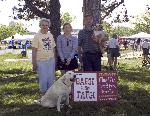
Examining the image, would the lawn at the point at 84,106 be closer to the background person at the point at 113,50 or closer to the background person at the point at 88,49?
the background person at the point at 88,49

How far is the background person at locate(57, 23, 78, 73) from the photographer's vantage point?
10914 mm

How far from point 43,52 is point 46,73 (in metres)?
0.46

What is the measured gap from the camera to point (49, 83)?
34.8 ft

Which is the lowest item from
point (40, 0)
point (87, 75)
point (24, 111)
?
point (24, 111)

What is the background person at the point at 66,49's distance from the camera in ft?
35.8

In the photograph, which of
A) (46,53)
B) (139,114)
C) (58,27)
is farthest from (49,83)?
(58,27)

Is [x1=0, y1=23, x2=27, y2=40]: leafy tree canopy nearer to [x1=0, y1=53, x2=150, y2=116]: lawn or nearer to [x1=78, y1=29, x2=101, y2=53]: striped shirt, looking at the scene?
[x1=0, y1=53, x2=150, y2=116]: lawn

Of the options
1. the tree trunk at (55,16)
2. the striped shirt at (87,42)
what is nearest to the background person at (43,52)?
the striped shirt at (87,42)

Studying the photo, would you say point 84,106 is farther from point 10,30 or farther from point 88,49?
point 10,30

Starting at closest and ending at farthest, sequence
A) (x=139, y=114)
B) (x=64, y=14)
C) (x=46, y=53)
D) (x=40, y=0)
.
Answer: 1. (x=139, y=114)
2. (x=46, y=53)
3. (x=40, y=0)
4. (x=64, y=14)

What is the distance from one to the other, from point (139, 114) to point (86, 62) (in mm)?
2202

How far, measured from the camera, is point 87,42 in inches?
440

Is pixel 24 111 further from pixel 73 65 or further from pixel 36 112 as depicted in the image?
pixel 73 65

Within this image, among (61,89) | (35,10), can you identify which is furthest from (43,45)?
(35,10)
